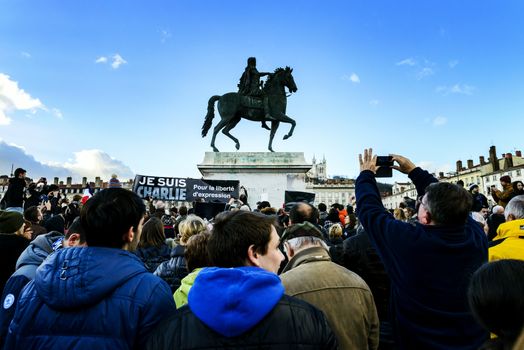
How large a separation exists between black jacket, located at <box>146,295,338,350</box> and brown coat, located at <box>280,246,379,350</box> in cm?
68

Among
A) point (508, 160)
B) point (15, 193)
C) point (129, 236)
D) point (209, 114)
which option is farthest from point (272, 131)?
point (508, 160)

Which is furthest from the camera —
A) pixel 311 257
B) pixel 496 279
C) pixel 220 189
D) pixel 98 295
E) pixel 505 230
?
pixel 220 189

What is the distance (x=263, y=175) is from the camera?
1585 cm

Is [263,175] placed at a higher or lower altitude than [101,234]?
higher

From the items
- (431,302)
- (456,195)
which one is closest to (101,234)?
(431,302)

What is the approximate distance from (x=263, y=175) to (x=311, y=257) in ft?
44.2

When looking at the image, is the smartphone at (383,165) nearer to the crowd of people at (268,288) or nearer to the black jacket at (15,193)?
the crowd of people at (268,288)

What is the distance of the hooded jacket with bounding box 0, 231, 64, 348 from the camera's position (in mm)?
2359

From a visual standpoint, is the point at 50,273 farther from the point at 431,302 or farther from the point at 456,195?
the point at 456,195

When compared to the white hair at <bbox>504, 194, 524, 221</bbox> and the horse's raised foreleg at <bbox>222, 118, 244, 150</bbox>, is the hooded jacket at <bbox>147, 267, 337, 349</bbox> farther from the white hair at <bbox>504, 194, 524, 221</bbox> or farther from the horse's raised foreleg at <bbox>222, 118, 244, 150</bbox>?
the horse's raised foreleg at <bbox>222, 118, 244, 150</bbox>

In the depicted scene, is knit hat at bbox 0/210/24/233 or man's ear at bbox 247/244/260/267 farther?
knit hat at bbox 0/210/24/233

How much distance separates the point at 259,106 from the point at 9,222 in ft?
42.0

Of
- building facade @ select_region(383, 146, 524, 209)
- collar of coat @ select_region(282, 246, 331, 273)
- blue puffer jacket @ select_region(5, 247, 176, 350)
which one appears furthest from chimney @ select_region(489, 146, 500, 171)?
blue puffer jacket @ select_region(5, 247, 176, 350)

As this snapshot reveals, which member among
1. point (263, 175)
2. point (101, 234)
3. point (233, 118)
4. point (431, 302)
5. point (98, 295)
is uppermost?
point (233, 118)
